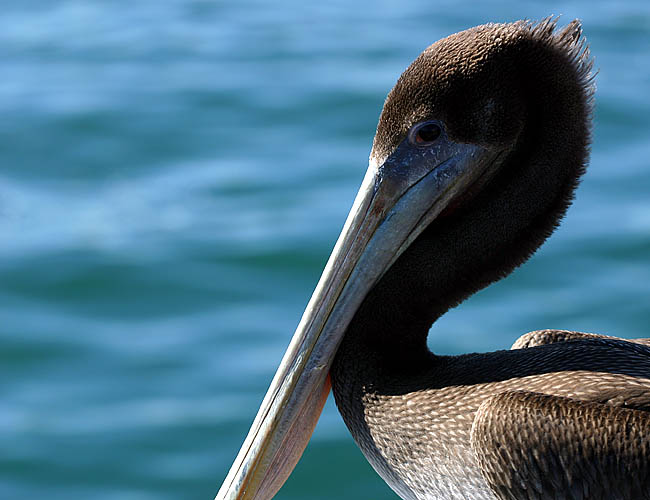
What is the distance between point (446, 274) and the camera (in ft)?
12.6

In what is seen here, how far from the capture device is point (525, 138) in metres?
3.76

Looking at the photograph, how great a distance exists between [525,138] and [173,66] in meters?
6.60

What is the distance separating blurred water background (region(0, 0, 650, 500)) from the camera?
644 centimetres

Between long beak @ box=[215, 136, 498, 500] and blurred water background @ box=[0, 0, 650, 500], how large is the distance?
217 centimetres

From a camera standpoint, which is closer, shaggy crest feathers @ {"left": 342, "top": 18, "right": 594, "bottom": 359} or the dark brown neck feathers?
shaggy crest feathers @ {"left": 342, "top": 18, "right": 594, "bottom": 359}

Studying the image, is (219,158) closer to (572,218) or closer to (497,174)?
(572,218)

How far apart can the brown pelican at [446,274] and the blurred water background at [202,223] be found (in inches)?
90.0

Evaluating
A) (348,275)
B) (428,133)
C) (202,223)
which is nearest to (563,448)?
(348,275)

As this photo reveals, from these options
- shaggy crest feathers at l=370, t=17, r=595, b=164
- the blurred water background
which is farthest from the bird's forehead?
the blurred water background

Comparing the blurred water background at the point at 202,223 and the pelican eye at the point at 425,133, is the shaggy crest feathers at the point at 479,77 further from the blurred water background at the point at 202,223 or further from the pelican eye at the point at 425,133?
the blurred water background at the point at 202,223

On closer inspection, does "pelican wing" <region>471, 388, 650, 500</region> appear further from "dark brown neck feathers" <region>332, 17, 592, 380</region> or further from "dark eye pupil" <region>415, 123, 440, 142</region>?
"dark eye pupil" <region>415, 123, 440, 142</region>

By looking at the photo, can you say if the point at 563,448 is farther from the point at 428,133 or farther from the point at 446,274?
the point at 428,133

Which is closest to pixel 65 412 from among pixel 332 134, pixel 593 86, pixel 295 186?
pixel 295 186

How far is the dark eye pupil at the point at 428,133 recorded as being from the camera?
3668 mm
